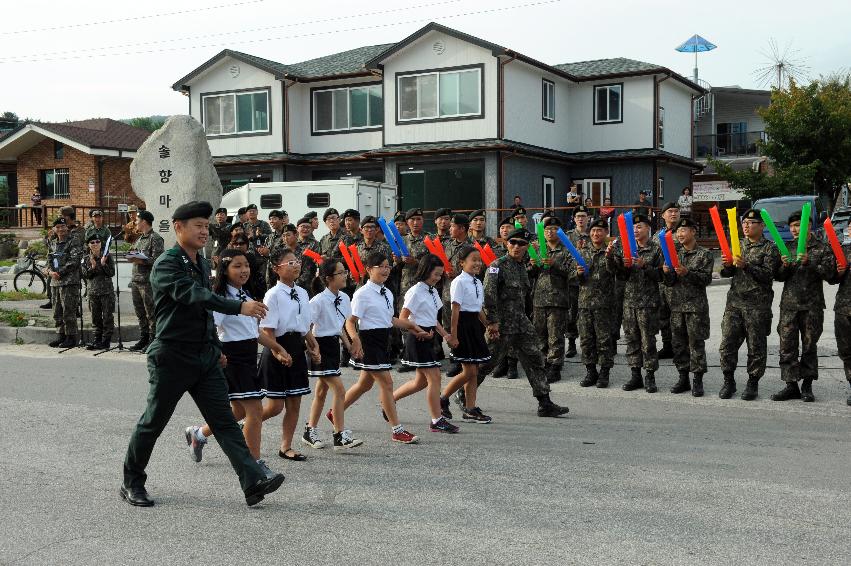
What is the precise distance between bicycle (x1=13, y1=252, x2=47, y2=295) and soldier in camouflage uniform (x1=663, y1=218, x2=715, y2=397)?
16323 mm

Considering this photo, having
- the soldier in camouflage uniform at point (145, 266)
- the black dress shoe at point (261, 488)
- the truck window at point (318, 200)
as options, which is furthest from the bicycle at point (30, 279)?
the black dress shoe at point (261, 488)

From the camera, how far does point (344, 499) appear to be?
5695 millimetres

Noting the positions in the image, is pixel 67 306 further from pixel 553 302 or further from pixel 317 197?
pixel 317 197

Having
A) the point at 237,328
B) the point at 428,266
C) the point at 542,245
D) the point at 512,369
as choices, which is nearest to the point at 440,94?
the point at 542,245

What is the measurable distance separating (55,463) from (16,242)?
29476 mm

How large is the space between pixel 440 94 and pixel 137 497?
2423 centimetres

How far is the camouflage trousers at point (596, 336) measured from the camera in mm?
10098

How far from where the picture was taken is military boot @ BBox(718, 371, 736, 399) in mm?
9250

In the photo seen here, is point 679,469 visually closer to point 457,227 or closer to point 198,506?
point 198,506

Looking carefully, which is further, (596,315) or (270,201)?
(270,201)

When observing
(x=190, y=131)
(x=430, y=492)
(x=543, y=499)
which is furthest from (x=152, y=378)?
(x=190, y=131)

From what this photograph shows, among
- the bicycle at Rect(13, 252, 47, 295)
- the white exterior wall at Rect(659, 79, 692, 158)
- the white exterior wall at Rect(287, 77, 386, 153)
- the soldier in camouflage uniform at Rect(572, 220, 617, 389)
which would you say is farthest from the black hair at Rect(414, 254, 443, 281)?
the white exterior wall at Rect(659, 79, 692, 158)

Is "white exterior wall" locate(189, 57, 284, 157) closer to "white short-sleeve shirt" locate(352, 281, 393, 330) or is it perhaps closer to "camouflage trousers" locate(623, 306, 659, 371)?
"camouflage trousers" locate(623, 306, 659, 371)

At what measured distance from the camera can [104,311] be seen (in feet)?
44.0
